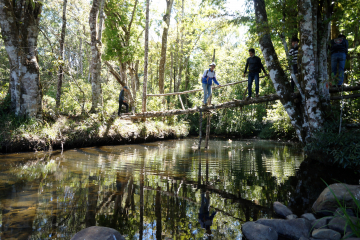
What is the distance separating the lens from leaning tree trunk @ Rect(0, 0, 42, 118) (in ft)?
29.7

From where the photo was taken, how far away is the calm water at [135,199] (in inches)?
115

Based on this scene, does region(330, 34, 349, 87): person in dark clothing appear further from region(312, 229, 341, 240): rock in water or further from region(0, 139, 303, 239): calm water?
region(312, 229, 341, 240): rock in water

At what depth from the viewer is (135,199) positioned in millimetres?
3930

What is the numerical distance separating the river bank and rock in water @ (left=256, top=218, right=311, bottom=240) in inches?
335

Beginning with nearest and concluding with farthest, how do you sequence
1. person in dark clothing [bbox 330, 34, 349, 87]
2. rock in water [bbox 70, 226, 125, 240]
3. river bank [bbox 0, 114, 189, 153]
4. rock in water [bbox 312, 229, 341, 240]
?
rock in water [bbox 70, 226, 125, 240]
rock in water [bbox 312, 229, 341, 240]
person in dark clothing [bbox 330, 34, 349, 87]
river bank [bbox 0, 114, 189, 153]

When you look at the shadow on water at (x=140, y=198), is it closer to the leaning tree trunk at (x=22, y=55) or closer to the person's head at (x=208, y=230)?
the person's head at (x=208, y=230)

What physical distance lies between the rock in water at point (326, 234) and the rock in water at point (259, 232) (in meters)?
0.44

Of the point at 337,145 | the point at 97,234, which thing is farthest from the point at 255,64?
the point at 97,234

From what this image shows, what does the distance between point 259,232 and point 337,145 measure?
181 inches

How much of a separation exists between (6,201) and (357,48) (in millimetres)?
13142

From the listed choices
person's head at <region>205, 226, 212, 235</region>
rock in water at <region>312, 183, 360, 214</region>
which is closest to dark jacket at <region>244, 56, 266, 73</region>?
rock in water at <region>312, 183, 360, 214</region>

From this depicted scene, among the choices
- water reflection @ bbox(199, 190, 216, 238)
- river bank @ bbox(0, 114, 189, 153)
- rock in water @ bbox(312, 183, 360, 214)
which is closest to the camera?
water reflection @ bbox(199, 190, 216, 238)

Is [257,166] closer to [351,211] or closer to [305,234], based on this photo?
[351,211]

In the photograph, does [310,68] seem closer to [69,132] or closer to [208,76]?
[208,76]
